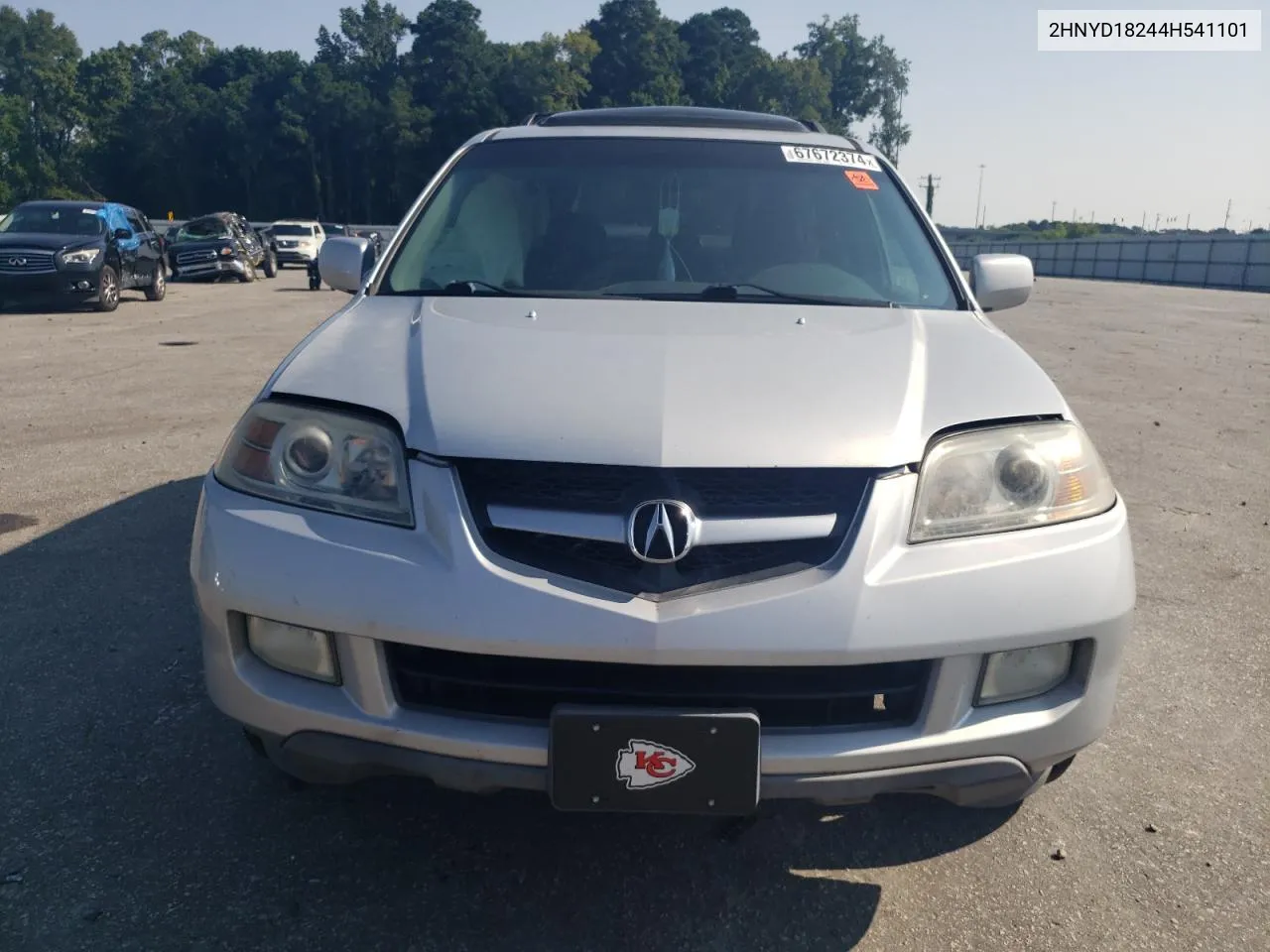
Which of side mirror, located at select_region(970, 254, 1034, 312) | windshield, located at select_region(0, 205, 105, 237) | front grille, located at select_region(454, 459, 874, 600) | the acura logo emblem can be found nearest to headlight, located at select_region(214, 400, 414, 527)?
front grille, located at select_region(454, 459, 874, 600)

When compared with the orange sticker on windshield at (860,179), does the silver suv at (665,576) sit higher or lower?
lower

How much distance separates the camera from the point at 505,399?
7.03ft

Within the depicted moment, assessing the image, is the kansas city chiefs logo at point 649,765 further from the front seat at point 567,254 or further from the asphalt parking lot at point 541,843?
the front seat at point 567,254

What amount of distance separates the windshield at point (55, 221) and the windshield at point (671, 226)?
15.1 meters

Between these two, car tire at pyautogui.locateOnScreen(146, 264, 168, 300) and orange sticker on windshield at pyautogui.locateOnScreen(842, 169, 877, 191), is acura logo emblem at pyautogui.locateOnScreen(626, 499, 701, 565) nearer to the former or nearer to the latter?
orange sticker on windshield at pyautogui.locateOnScreen(842, 169, 877, 191)

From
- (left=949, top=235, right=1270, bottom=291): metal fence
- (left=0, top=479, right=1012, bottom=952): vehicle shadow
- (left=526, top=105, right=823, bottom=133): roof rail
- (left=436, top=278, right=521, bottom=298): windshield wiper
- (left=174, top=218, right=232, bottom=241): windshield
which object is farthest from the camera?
(left=949, top=235, right=1270, bottom=291): metal fence

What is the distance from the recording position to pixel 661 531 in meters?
1.92

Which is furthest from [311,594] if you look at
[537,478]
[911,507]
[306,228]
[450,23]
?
[450,23]

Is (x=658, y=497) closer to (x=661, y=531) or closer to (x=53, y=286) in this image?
(x=661, y=531)

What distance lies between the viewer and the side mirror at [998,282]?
3.50 m

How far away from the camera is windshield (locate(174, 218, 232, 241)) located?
25672 millimetres

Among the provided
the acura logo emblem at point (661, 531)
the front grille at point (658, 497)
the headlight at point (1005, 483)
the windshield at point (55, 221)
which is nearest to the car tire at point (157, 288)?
the windshield at point (55, 221)

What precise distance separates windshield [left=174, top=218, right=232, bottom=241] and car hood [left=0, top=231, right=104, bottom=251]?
10.0 meters

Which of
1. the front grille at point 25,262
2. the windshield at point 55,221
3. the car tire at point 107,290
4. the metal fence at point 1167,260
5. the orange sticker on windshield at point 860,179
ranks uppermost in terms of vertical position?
the orange sticker on windshield at point 860,179
